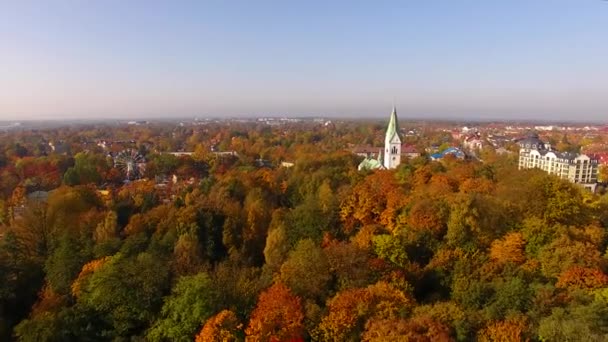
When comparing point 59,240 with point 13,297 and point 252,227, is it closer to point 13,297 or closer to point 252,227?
point 13,297

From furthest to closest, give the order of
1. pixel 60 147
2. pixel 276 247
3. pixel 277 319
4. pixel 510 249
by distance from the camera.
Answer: pixel 60 147, pixel 276 247, pixel 510 249, pixel 277 319

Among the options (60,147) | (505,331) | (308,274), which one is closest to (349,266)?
(308,274)

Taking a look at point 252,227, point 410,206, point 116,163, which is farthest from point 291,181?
point 116,163

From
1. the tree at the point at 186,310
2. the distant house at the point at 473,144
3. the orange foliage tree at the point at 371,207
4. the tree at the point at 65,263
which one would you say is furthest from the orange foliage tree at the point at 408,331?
the distant house at the point at 473,144

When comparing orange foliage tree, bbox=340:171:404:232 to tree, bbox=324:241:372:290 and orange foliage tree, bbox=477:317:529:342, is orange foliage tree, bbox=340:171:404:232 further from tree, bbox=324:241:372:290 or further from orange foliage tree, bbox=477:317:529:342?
orange foliage tree, bbox=477:317:529:342

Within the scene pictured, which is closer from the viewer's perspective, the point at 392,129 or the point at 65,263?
the point at 65,263

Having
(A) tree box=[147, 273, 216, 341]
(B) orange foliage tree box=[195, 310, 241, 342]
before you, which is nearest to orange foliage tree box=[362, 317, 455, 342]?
(B) orange foliage tree box=[195, 310, 241, 342]

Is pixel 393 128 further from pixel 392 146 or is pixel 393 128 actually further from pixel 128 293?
pixel 128 293
